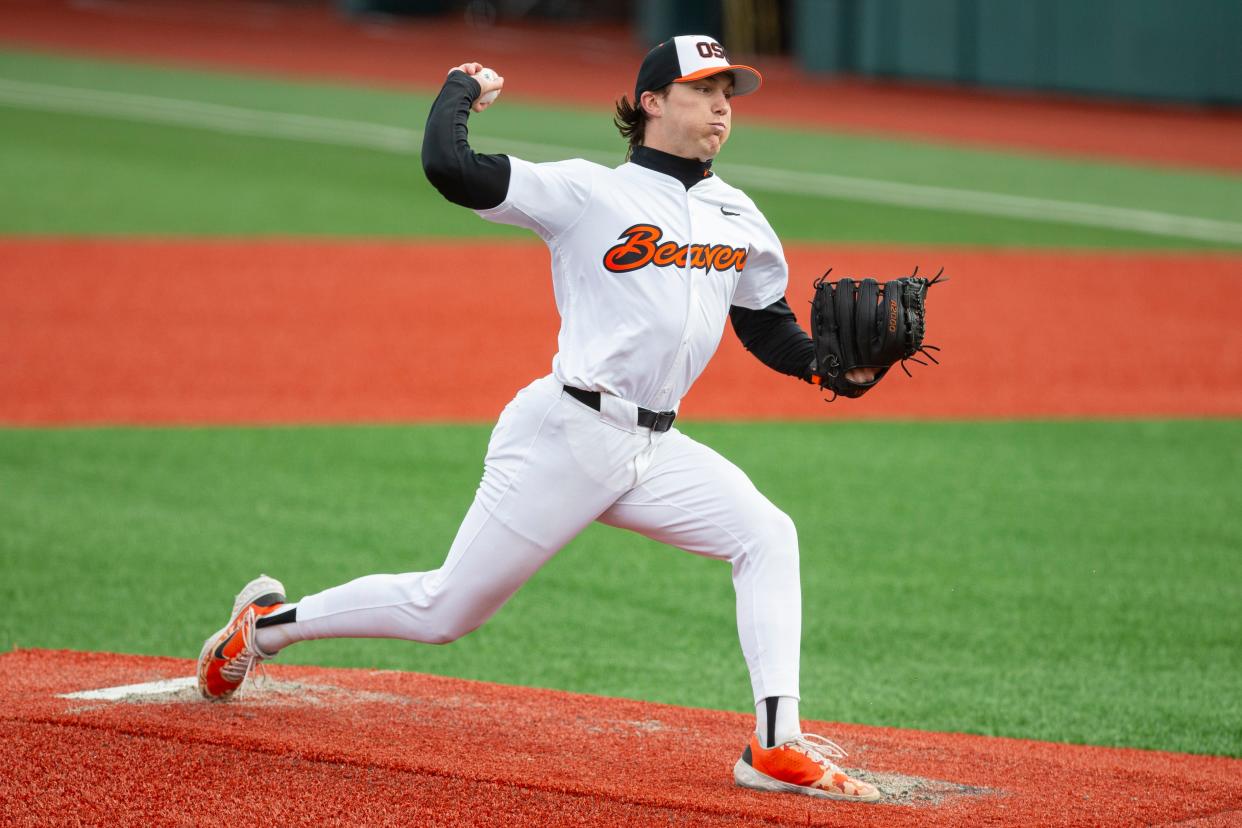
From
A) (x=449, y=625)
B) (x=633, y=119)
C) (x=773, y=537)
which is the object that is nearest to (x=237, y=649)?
(x=449, y=625)

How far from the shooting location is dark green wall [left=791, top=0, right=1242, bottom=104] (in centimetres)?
2369

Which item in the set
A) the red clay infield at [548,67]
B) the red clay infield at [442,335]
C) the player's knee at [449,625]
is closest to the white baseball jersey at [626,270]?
the player's knee at [449,625]

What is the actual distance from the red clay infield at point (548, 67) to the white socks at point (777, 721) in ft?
58.4

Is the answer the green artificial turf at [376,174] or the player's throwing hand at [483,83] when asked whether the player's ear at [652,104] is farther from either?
the green artificial turf at [376,174]

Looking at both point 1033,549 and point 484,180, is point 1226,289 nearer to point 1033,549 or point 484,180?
point 1033,549

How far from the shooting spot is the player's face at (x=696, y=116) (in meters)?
4.51

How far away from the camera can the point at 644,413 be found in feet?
14.7

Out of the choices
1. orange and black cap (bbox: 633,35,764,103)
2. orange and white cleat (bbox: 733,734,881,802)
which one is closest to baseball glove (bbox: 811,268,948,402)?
orange and black cap (bbox: 633,35,764,103)

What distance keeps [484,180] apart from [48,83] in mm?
22424

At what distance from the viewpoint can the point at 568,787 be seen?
169 inches

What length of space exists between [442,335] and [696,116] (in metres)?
7.42

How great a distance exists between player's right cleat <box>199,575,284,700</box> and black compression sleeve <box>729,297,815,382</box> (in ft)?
4.98

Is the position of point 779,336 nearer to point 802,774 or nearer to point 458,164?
point 458,164

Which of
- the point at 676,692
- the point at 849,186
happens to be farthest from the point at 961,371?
the point at 849,186
